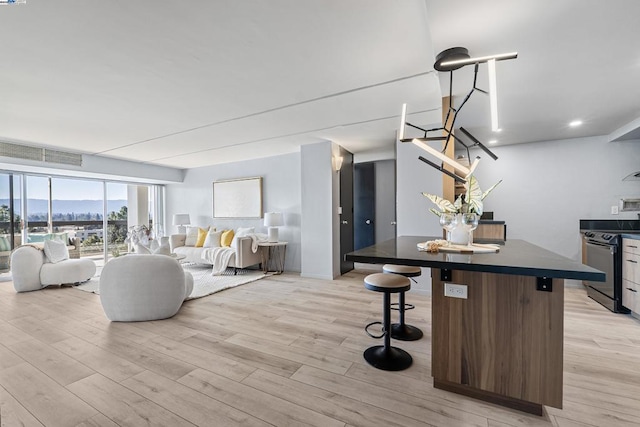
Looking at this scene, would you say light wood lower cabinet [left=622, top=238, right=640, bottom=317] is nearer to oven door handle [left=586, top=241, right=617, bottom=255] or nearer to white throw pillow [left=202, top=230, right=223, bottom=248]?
oven door handle [left=586, top=241, right=617, bottom=255]

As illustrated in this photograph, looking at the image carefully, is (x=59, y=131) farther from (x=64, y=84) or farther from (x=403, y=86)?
(x=403, y=86)

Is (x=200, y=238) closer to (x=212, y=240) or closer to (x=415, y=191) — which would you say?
(x=212, y=240)

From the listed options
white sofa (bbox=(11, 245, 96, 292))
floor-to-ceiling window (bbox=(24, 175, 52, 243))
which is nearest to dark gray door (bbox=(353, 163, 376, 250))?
white sofa (bbox=(11, 245, 96, 292))

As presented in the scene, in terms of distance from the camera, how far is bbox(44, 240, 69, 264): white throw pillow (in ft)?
Answer: 14.5

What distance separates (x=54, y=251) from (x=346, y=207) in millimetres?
5046

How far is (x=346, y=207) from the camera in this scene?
5422 mm

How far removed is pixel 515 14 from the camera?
153 centimetres

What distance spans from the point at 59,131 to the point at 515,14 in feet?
18.2

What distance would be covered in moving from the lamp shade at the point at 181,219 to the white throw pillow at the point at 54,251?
2255 millimetres

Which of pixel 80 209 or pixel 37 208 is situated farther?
pixel 80 209

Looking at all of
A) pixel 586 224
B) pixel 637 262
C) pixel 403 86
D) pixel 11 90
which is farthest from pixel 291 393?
pixel 586 224

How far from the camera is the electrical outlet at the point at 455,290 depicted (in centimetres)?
166

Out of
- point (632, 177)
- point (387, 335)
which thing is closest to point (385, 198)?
point (632, 177)

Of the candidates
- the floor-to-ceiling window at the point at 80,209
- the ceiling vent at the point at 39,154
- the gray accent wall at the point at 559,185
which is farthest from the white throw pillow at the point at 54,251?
the gray accent wall at the point at 559,185
